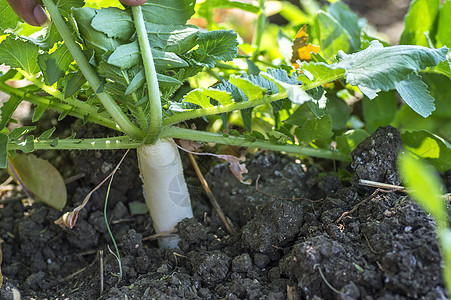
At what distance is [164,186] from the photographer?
1.36 m

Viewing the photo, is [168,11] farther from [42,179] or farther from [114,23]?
[42,179]

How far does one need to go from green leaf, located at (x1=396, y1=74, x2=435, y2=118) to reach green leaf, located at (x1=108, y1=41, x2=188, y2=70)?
0.55 meters

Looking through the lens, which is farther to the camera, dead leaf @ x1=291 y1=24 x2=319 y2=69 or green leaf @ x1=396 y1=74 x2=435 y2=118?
dead leaf @ x1=291 y1=24 x2=319 y2=69

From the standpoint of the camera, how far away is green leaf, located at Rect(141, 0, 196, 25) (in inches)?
45.1

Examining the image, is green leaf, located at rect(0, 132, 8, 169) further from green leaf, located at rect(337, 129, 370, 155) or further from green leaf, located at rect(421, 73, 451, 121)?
green leaf, located at rect(421, 73, 451, 121)

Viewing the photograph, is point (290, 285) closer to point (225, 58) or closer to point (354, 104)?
point (225, 58)

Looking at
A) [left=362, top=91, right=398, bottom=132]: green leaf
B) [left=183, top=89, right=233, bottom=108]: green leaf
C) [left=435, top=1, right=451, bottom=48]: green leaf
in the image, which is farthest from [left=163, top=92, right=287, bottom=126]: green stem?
[left=435, top=1, right=451, bottom=48]: green leaf

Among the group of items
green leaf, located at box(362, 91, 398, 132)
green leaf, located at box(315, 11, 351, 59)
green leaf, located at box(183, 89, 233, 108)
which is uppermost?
green leaf, located at box(183, 89, 233, 108)

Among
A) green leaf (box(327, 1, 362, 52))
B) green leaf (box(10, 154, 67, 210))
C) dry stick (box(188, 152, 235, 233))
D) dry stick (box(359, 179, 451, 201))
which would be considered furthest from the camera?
green leaf (box(327, 1, 362, 52))

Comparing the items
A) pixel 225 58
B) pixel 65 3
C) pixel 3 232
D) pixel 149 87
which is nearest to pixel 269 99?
pixel 225 58

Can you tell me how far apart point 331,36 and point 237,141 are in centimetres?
55

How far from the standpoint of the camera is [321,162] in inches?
65.4

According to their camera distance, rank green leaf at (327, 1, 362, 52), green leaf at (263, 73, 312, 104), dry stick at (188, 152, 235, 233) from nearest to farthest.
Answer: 1. green leaf at (263, 73, 312, 104)
2. dry stick at (188, 152, 235, 233)
3. green leaf at (327, 1, 362, 52)

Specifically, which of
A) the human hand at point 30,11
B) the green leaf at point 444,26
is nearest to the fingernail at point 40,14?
the human hand at point 30,11
